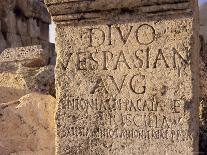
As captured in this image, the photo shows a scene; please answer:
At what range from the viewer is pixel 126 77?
3.23 metres

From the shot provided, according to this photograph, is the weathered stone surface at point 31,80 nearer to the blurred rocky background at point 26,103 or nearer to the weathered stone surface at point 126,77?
the blurred rocky background at point 26,103

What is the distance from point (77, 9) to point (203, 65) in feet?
6.15

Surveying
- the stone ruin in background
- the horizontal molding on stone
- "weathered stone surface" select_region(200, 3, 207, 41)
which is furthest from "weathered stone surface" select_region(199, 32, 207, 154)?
the stone ruin in background

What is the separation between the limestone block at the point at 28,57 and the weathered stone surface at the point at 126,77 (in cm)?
392

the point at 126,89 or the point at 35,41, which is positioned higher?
the point at 35,41

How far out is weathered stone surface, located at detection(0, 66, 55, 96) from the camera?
5805 millimetres

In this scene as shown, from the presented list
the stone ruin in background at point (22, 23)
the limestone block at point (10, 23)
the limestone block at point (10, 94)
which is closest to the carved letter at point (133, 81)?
the limestone block at point (10, 94)

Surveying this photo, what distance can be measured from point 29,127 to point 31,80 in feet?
5.64

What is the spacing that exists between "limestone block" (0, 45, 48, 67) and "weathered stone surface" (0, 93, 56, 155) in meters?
2.76

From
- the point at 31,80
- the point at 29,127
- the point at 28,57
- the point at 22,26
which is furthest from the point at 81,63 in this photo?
the point at 22,26

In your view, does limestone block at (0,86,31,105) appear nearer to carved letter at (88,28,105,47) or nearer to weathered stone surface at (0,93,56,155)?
weathered stone surface at (0,93,56,155)

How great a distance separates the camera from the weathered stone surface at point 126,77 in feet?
10.2

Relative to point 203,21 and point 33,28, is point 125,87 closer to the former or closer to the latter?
point 203,21

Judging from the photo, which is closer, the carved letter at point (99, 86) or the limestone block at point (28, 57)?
the carved letter at point (99, 86)
